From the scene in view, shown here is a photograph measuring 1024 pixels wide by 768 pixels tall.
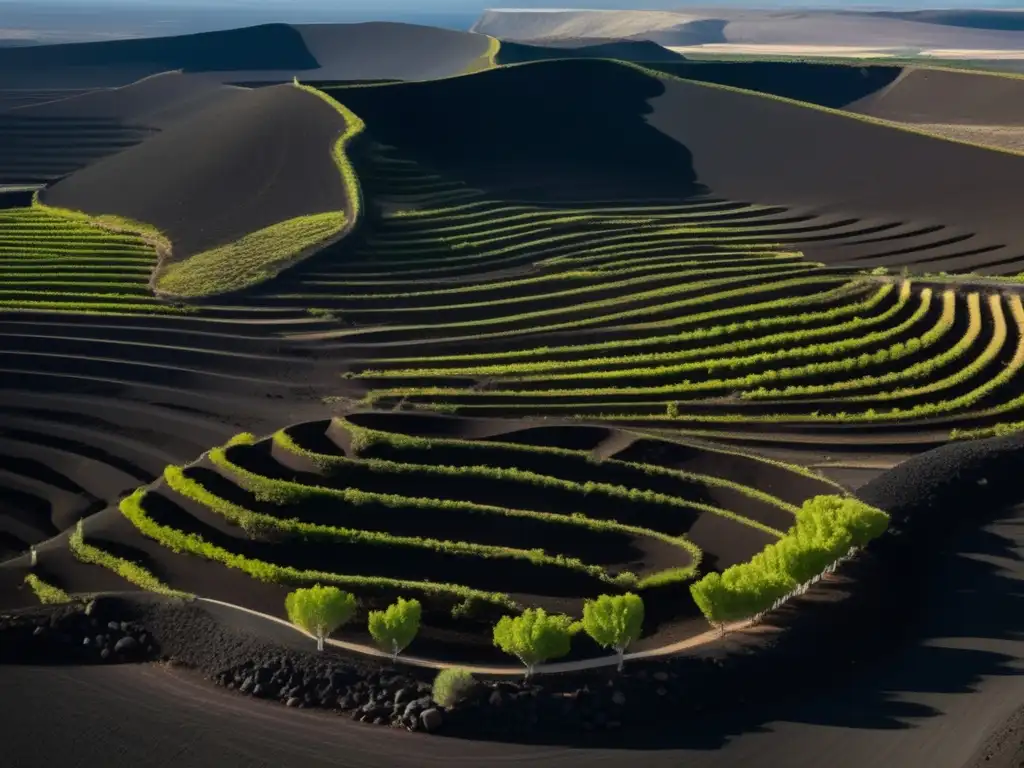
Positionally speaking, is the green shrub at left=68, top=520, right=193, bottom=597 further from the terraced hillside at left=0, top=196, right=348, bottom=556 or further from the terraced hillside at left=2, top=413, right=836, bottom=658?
the terraced hillside at left=0, top=196, right=348, bottom=556

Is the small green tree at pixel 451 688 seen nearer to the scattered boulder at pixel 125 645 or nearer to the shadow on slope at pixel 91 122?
the scattered boulder at pixel 125 645

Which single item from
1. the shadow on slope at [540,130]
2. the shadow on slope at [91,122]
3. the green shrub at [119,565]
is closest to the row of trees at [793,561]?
the green shrub at [119,565]

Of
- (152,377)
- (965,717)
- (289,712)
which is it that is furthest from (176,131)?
(965,717)

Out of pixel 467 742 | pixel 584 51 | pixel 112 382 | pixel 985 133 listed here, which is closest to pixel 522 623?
pixel 467 742

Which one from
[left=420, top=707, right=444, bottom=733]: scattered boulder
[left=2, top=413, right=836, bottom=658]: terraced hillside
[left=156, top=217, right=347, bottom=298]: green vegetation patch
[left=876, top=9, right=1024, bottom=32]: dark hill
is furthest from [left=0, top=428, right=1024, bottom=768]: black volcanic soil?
[left=876, top=9, right=1024, bottom=32]: dark hill

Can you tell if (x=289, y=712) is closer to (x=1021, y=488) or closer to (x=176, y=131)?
(x=1021, y=488)

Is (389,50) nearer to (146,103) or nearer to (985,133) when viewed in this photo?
(146,103)
